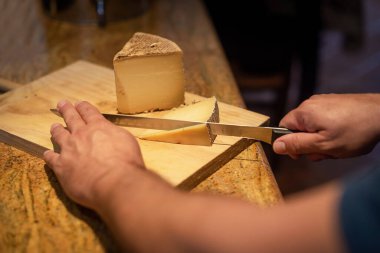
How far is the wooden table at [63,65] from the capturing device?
83 cm

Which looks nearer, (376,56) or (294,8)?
(294,8)

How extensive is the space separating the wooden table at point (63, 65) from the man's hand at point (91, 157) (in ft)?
0.19

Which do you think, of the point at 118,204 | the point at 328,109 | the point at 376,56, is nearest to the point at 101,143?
Result: the point at 118,204

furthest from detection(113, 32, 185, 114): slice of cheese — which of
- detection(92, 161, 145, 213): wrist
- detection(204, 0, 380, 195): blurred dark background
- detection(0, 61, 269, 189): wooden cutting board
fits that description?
detection(204, 0, 380, 195): blurred dark background

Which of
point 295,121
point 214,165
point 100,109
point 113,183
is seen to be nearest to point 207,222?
point 113,183

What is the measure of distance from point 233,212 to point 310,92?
1.49m

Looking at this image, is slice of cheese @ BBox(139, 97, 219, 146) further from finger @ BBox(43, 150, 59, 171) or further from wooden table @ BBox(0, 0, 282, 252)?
finger @ BBox(43, 150, 59, 171)

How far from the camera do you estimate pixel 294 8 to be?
76.1 inches

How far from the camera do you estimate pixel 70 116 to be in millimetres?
970

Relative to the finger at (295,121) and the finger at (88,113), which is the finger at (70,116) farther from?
the finger at (295,121)

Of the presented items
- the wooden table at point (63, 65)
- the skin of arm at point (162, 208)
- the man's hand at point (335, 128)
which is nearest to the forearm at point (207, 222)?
the skin of arm at point (162, 208)

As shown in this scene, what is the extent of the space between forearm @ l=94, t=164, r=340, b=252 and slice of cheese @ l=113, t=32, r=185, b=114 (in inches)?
15.1

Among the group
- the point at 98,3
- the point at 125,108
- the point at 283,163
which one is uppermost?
the point at 98,3

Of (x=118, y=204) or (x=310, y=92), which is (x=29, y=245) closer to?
(x=118, y=204)
